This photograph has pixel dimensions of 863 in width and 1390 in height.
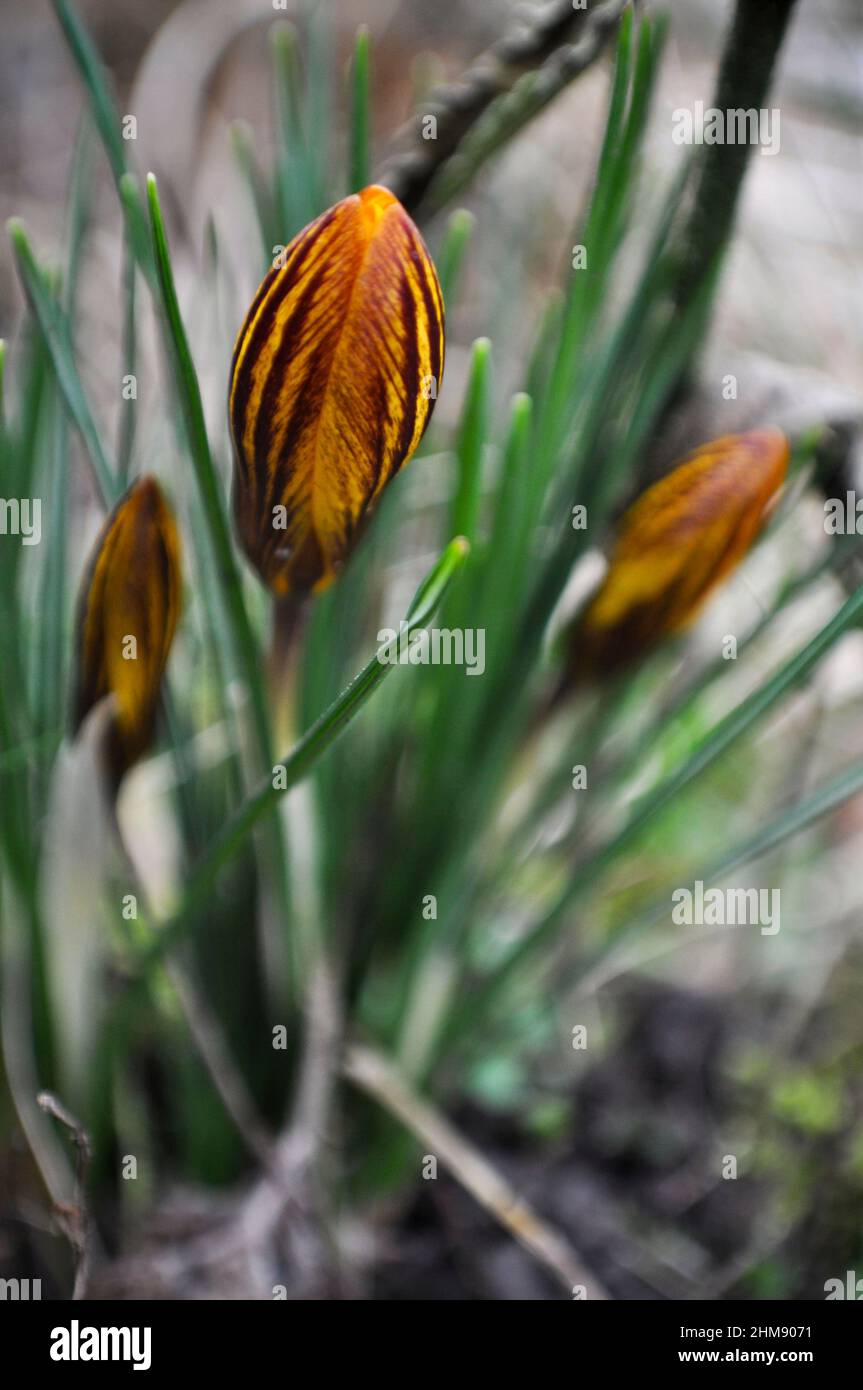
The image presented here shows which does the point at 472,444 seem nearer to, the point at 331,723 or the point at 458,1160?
the point at 331,723

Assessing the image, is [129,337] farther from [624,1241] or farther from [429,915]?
[624,1241]

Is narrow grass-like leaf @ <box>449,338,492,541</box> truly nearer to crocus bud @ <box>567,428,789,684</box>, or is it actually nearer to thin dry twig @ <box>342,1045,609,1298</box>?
crocus bud @ <box>567,428,789,684</box>

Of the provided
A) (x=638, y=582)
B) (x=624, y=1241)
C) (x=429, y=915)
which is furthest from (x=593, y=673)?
(x=624, y=1241)

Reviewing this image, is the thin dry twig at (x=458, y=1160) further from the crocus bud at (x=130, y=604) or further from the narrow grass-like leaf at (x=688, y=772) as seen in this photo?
the crocus bud at (x=130, y=604)

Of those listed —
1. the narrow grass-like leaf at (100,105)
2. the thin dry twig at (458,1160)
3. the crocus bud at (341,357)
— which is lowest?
the thin dry twig at (458,1160)

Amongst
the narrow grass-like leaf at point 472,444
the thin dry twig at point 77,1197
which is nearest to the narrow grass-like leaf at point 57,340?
the narrow grass-like leaf at point 472,444

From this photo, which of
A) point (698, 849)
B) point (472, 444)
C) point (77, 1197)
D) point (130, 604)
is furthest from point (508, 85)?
point (698, 849)
